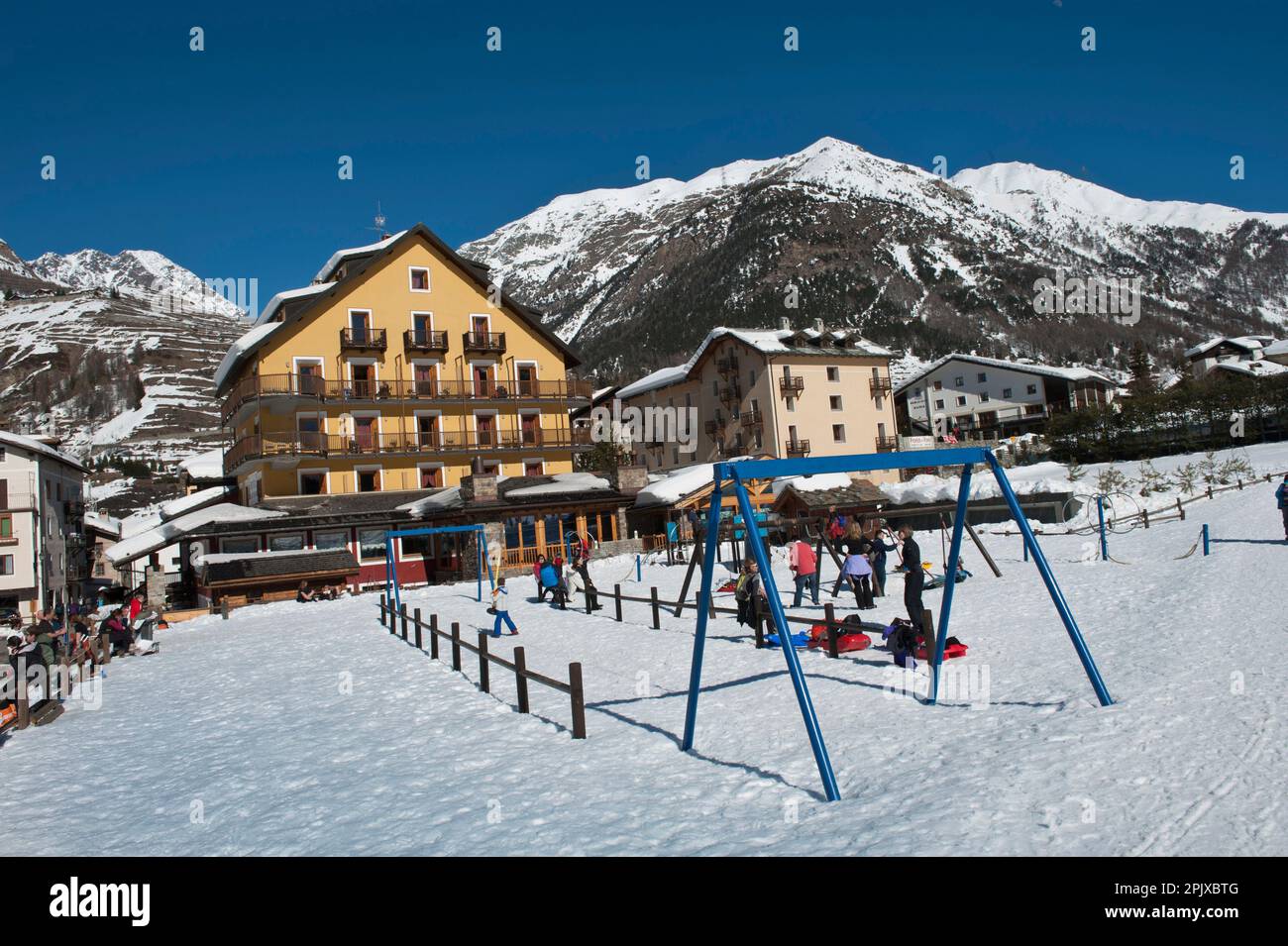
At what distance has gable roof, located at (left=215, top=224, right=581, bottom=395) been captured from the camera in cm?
4216

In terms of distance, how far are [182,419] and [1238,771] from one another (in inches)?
6963

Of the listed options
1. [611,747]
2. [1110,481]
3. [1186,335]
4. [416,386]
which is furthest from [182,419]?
[1186,335]

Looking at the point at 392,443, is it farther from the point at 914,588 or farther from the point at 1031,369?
the point at 1031,369

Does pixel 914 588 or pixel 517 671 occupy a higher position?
pixel 914 588

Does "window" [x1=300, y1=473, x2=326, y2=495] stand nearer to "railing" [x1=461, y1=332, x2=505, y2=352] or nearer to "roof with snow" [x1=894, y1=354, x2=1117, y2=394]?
"railing" [x1=461, y1=332, x2=505, y2=352]

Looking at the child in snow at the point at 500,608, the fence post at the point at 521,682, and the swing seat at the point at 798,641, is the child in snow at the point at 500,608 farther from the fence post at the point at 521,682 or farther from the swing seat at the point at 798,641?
the fence post at the point at 521,682

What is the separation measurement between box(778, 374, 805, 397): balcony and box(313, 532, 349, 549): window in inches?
1314

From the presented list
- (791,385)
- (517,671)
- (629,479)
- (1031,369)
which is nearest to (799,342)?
(791,385)

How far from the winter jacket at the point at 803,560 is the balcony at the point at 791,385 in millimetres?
41324

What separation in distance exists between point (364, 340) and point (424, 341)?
309cm

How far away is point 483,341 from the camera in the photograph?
46469 millimetres

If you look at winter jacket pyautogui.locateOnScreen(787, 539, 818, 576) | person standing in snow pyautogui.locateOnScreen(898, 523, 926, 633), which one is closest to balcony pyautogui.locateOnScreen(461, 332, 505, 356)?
winter jacket pyautogui.locateOnScreen(787, 539, 818, 576)

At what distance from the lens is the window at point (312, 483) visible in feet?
134
